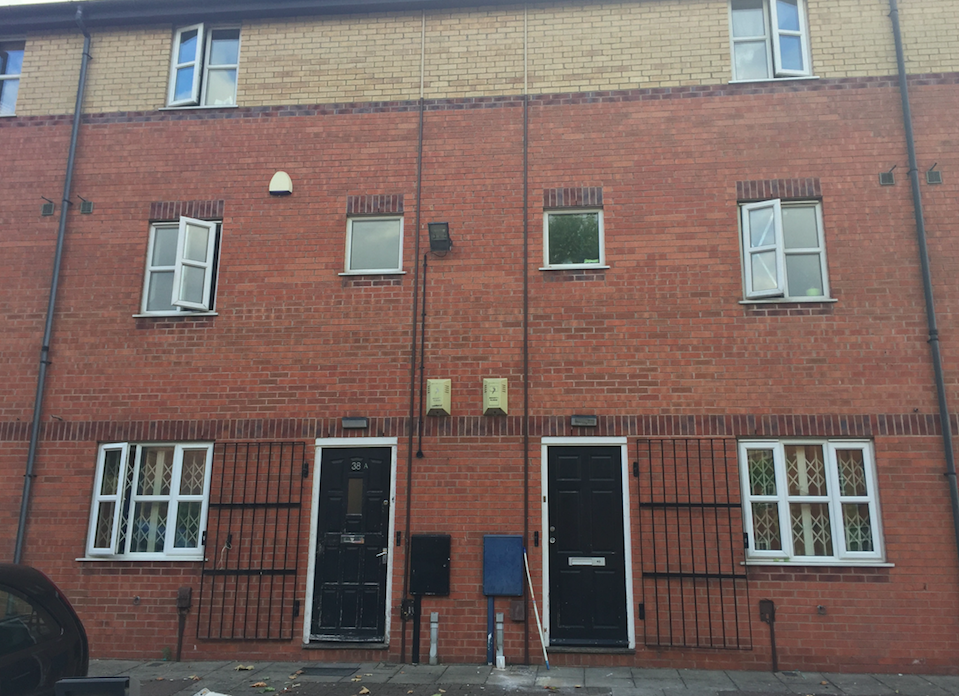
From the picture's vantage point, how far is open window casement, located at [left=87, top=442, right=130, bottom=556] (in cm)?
802

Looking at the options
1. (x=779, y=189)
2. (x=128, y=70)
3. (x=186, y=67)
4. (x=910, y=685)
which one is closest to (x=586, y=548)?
(x=910, y=685)

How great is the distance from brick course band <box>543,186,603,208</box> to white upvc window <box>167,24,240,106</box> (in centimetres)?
455

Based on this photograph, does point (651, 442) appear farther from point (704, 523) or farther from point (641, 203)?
point (641, 203)

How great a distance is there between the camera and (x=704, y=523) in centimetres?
745

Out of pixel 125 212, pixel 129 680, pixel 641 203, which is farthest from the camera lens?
pixel 125 212

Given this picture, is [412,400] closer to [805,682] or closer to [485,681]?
[485,681]

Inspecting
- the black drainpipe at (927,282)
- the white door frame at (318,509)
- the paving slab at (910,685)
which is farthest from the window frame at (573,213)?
the paving slab at (910,685)

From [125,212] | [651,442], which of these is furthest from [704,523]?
[125,212]

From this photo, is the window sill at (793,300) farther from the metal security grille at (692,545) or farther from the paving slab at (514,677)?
the paving slab at (514,677)

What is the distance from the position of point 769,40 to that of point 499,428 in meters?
6.05

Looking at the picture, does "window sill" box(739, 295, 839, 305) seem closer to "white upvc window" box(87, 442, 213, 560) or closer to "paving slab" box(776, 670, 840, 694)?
"paving slab" box(776, 670, 840, 694)

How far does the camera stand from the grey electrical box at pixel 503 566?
7434 millimetres

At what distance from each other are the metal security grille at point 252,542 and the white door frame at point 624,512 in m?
2.80

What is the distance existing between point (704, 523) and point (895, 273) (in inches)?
144
